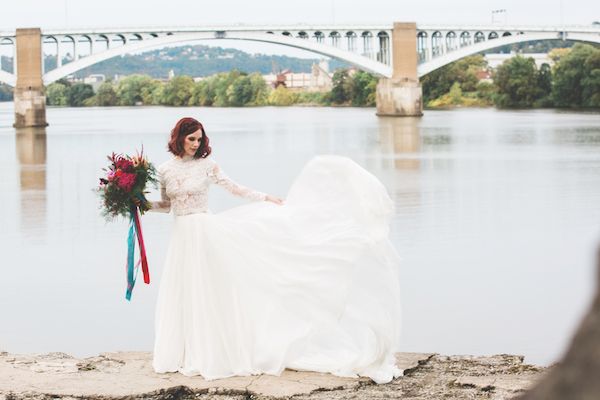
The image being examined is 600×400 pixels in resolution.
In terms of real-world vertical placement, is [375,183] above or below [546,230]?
above

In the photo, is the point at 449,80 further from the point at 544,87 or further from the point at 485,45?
the point at 485,45

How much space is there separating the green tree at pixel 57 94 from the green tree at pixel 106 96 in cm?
530

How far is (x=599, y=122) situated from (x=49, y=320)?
43.8m

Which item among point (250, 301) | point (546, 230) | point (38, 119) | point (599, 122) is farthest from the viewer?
point (38, 119)

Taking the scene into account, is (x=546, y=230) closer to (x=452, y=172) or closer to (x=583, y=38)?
(x=452, y=172)

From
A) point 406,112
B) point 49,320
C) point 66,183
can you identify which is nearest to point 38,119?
point 406,112

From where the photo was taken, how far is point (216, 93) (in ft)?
392

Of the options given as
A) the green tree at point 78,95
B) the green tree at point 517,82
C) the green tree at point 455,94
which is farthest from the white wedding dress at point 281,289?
the green tree at point 78,95

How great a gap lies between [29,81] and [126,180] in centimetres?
5944

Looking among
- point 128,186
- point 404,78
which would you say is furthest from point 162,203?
point 404,78

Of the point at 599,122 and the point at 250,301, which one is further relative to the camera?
the point at 599,122

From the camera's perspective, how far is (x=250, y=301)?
466 cm

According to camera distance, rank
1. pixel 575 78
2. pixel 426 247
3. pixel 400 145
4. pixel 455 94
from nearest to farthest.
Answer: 1. pixel 426 247
2. pixel 400 145
3. pixel 575 78
4. pixel 455 94

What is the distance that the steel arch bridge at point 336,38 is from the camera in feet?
192
